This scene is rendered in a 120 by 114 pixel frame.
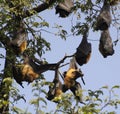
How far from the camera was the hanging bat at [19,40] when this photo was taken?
1184 centimetres

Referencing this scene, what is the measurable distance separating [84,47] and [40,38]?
5.74 ft

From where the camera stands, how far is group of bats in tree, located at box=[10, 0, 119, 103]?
36.9 ft

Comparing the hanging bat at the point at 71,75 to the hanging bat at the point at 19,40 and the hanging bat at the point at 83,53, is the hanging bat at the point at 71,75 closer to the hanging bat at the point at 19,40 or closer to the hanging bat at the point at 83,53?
the hanging bat at the point at 83,53

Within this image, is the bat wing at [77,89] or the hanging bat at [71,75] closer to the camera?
the bat wing at [77,89]

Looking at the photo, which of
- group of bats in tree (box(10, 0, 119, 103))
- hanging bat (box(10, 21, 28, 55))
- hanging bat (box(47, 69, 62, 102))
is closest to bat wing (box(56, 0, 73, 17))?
group of bats in tree (box(10, 0, 119, 103))

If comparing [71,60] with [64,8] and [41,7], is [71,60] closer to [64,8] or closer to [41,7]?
[64,8]

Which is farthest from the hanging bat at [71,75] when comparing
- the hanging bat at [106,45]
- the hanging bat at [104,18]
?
the hanging bat at [104,18]

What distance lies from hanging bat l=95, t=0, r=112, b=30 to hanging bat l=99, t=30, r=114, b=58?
29 centimetres

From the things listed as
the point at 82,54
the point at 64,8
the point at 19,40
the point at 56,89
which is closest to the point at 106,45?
the point at 82,54

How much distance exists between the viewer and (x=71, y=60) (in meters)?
11.3

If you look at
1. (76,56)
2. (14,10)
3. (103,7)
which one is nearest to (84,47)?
(76,56)

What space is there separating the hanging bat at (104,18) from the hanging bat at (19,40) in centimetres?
193

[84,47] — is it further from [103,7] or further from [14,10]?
[14,10]

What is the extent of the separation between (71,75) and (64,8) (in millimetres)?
1929
